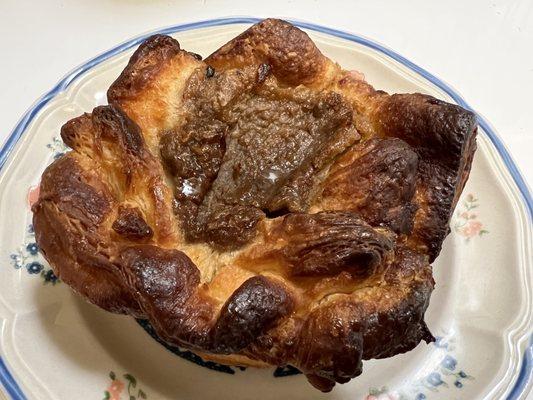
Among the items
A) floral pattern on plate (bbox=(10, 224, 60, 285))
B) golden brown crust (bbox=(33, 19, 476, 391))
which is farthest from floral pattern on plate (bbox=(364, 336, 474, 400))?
floral pattern on plate (bbox=(10, 224, 60, 285))

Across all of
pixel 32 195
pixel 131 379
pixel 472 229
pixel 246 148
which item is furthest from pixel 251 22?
pixel 131 379

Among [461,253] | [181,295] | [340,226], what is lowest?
[461,253]

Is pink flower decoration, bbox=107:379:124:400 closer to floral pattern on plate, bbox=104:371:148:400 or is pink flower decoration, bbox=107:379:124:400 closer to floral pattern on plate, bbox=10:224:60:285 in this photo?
floral pattern on plate, bbox=104:371:148:400

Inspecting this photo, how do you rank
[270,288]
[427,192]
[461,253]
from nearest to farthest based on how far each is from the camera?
[270,288] < [427,192] < [461,253]

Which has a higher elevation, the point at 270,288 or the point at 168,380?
the point at 270,288

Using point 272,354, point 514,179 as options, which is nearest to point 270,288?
point 272,354

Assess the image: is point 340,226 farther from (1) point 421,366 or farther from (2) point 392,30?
(2) point 392,30

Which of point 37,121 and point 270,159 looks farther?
point 37,121
